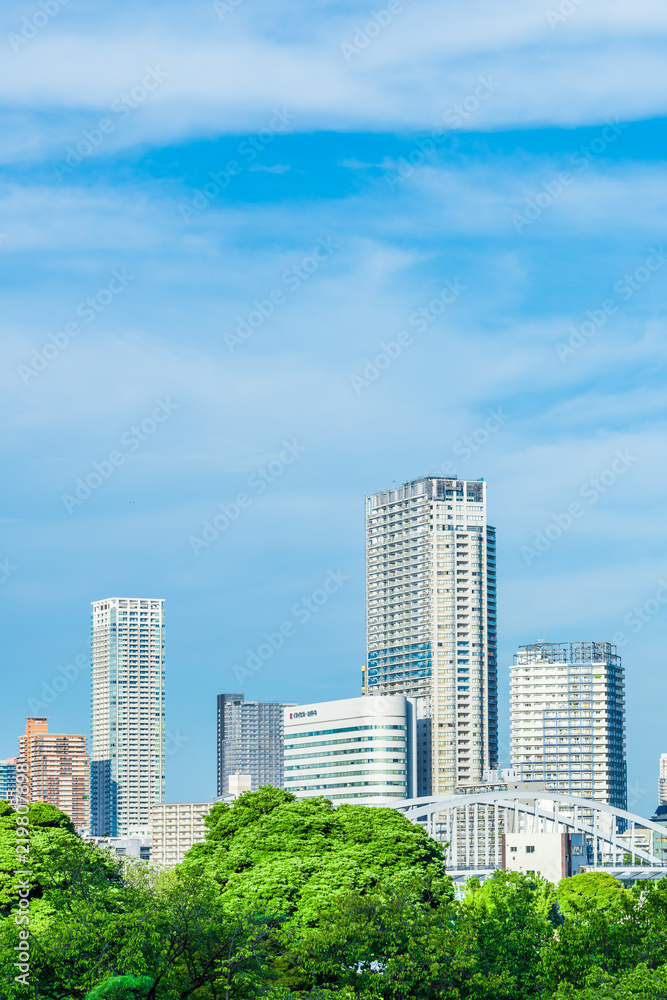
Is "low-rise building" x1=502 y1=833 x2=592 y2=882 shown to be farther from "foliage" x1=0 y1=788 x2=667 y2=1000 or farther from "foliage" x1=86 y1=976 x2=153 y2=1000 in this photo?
"foliage" x1=86 y1=976 x2=153 y2=1000

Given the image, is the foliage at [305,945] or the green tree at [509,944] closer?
the foliage at [305,945]

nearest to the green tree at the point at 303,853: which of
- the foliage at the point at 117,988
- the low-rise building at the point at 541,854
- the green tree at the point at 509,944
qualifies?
the green tree at the point at 509,944

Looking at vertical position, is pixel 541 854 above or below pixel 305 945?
below

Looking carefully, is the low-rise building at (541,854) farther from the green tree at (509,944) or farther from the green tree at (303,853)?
the green tree at (509,944)

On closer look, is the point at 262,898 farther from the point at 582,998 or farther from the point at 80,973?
the point at 582,998

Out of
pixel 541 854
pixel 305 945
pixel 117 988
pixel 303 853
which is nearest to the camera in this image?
pixel 117 988

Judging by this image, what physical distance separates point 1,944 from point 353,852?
23.0 meters

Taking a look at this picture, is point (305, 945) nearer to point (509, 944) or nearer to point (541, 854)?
point (509, 944)

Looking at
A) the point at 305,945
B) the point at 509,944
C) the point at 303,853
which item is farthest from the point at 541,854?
the point at 305,945

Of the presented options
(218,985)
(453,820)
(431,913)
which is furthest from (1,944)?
(453,820)

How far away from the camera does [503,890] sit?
158 feet

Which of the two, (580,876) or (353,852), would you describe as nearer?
(353,852)

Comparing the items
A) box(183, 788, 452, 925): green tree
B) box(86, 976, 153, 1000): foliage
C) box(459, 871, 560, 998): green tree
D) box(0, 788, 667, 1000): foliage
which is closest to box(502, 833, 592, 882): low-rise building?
box(183, 788, 452, 925): green tree

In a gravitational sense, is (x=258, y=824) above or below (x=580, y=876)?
above
